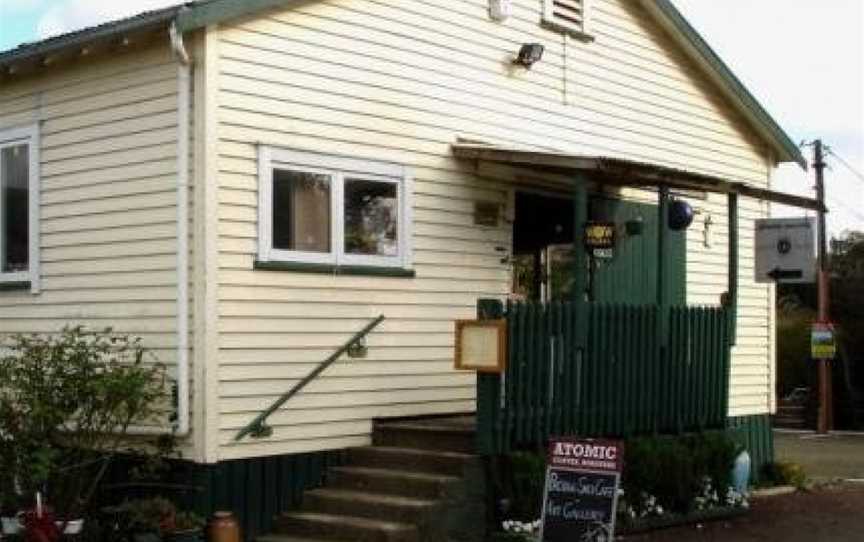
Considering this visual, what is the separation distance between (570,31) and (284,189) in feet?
14.5

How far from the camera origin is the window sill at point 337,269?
9.81 metres

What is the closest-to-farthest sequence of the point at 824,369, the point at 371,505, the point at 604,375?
the point at 371,505 < the point at 604,375 < the point at 824,369

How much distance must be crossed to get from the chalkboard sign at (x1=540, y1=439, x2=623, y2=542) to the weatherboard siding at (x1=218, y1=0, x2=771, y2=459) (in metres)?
2.50

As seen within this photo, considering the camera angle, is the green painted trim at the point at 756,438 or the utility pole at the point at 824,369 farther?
the utility pole at the point at 824,369

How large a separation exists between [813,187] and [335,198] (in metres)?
26.5

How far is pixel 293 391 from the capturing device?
9867mm

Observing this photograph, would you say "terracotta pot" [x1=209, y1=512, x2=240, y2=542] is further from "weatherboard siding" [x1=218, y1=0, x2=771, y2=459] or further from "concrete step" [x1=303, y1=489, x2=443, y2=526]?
"concrete step" [x1=303, y1=489, x2=443, y2=526]

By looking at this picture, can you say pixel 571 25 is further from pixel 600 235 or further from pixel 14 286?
pixel 14 286

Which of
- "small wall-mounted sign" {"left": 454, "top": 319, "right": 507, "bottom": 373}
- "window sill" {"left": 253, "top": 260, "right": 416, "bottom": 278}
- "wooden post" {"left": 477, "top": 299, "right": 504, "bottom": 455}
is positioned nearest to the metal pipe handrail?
"window sill" {"left": 253, "top": 260, "right": 416, "bottom": 278}

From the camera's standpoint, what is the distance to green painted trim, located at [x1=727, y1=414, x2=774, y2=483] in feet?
49.6

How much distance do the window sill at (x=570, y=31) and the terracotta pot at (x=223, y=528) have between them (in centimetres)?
627

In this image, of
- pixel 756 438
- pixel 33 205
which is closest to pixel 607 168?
pixel 33 205

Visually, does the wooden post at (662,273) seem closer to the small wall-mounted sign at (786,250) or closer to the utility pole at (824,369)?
the small wall-mounted sign at (786,250)

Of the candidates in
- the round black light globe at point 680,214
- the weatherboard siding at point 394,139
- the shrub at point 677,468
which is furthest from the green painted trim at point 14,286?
the round black light globe at point 680,214
